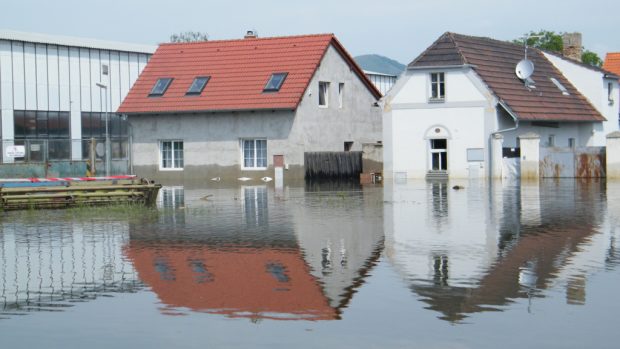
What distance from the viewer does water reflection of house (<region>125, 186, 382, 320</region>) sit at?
1079 centimetres

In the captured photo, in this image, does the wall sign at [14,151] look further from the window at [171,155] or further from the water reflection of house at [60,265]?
the water reflection of house at [60,265]

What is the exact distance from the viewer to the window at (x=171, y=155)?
48844mm

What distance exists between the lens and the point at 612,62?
65.4 m

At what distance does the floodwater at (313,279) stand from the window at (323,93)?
→ 2563 centimetres

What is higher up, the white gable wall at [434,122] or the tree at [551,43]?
the tree at [551,43]

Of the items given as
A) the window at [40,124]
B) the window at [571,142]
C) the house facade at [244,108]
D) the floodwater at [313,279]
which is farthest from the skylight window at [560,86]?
the floodwater at [313,279]

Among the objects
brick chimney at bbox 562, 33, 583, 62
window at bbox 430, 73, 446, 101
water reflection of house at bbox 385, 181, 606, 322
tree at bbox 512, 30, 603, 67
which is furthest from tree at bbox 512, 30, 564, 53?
water reflection of house at bbox 385, 181, 606, 322

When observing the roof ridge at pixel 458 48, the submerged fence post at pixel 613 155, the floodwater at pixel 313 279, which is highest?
the roof ridge at pixel 458 48

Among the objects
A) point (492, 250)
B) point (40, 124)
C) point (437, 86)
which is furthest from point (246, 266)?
point (40, 124)

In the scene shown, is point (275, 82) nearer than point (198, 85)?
Yes

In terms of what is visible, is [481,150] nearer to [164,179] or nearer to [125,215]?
[164,179]

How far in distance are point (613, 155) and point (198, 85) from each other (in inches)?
788

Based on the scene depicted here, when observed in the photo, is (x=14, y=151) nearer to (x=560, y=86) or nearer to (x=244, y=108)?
(x=244, y=108)

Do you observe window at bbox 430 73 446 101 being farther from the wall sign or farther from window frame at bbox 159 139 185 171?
the wall sign
